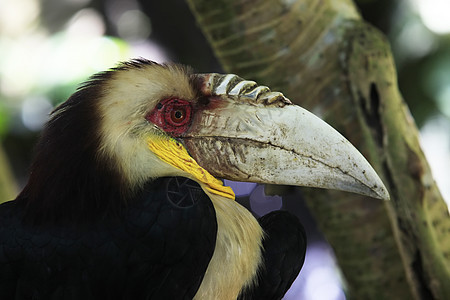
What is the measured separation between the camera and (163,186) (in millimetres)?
1447

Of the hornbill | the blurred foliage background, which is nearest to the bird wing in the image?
the hornbill

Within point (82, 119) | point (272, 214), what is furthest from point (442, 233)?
point (82, 119)

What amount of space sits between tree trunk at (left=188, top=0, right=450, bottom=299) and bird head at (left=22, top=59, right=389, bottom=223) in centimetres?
48

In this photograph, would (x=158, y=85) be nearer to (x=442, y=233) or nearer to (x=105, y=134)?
(x=105, y=134)

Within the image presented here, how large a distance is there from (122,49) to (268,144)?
2141 mm

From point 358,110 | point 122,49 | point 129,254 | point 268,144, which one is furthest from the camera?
point 122,49

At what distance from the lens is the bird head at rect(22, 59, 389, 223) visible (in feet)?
4.82

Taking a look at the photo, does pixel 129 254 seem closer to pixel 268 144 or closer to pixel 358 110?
A: pixel 268 144

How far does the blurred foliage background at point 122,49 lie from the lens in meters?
4.09

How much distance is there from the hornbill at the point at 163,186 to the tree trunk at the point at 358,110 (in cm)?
46

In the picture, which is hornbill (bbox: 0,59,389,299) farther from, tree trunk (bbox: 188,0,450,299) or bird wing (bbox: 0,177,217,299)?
tree trunk (bbox: 188,0,450,299)

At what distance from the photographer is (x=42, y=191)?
4.80 ft

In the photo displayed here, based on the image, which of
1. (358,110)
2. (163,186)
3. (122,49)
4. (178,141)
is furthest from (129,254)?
(122,49)

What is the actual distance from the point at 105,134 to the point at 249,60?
783 millimetres
